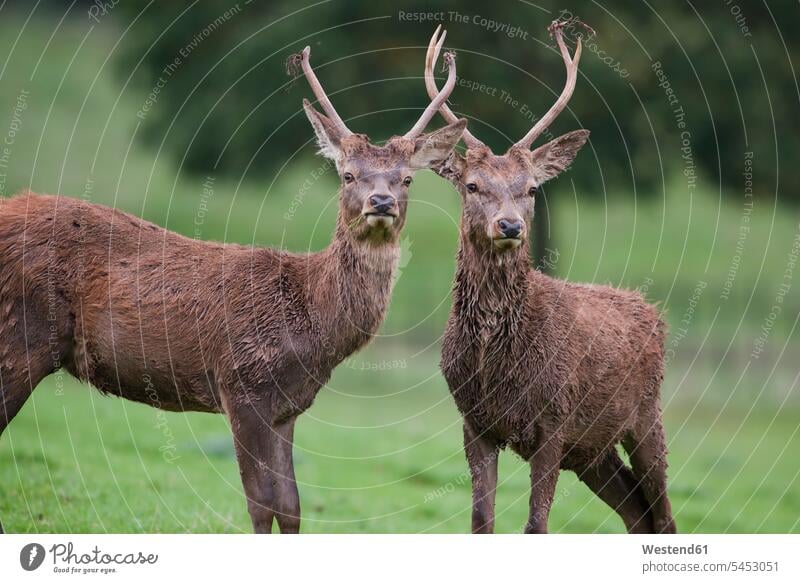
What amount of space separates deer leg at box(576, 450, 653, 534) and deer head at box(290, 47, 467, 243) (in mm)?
3350

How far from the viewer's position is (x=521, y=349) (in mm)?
11859

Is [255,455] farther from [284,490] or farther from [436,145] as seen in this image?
[436,145]

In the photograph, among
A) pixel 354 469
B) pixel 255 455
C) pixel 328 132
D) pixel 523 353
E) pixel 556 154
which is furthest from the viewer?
pixel 354 469

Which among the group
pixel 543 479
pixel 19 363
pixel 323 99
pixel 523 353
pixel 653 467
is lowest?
pixel 653 467

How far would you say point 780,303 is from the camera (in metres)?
29.8

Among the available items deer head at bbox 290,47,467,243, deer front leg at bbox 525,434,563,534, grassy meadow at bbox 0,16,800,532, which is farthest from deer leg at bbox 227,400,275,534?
deer front leg at bbox 525,434,563,534

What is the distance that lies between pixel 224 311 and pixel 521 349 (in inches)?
105

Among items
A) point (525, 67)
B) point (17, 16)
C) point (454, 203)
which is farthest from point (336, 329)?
point (17, 16)

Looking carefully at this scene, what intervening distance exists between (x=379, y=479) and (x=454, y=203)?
1693 cm

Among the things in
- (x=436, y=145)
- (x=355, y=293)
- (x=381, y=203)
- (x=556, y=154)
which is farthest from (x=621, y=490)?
(x=381, y=203)

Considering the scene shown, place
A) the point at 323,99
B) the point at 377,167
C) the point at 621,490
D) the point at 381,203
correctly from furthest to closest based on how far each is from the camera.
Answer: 1. the point at 621,490
2. the point at 323,99
3. the point at 377,167
4. the point at 381,203

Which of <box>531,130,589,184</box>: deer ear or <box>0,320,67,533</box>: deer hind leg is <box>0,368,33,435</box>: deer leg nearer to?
<box>0,320,67,533</box>: deer hind leg

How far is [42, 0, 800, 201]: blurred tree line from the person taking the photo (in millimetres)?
23547
